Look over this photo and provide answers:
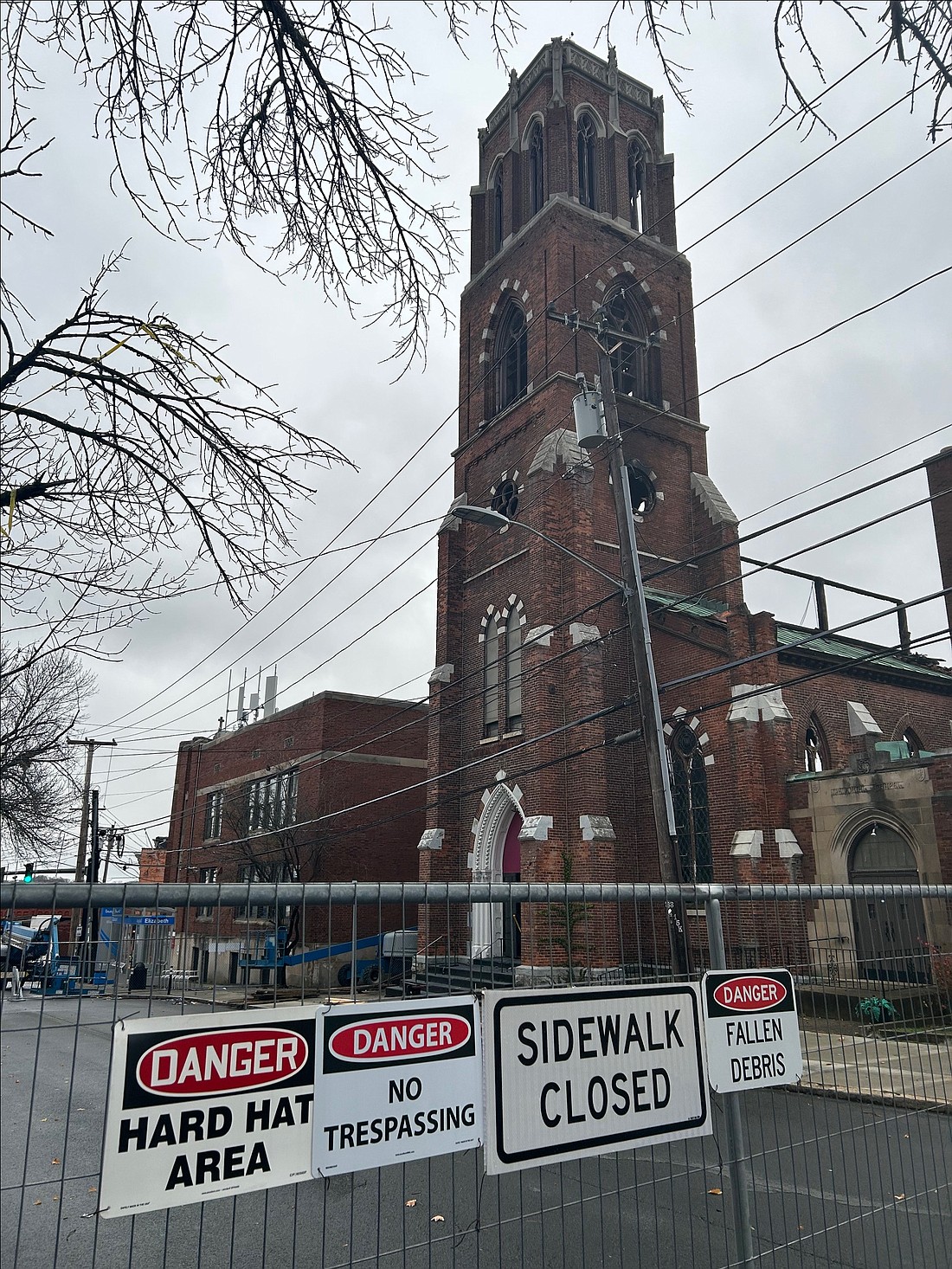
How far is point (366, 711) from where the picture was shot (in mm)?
35500

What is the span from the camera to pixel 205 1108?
263cm

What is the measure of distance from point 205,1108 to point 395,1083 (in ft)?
2.05

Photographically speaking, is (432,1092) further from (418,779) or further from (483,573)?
(418,779)

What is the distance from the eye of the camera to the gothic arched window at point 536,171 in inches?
1179

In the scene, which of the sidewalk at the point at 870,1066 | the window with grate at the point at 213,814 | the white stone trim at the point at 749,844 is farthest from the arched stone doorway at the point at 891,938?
the window with grate at the point at 213,814

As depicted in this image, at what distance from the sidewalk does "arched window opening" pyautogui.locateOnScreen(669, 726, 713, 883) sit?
16.6 m

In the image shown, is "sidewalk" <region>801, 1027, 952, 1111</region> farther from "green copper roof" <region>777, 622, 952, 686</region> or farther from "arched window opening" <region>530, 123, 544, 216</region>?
"arched window opening" <region>530, 123, 544, 216</region>

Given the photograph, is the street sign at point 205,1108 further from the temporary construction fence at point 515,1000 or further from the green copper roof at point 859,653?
the green copper roof at point 859,653

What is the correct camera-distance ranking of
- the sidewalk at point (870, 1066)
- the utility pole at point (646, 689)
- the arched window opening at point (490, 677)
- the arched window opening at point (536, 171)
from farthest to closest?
1. the arched window opening at point (536, 171)
2. the arched window opening at point (490, 677)
3. the utility pole at point (646, 689)
4. the sidewalk at point (870, 1066)

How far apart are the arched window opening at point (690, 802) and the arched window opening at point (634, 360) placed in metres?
10.9

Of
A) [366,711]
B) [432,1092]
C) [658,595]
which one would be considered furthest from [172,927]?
[366,711]

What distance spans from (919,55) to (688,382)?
1077 inches

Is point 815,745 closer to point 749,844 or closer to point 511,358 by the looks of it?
point 749,844

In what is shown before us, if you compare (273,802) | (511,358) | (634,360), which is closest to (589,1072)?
(634,360)
